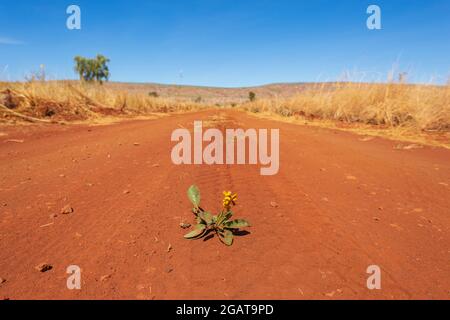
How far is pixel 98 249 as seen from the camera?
1561 millimetres

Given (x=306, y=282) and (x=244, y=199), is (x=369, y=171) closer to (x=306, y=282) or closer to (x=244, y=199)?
(x=244, y=199)

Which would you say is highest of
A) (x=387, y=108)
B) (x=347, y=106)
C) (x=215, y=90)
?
(x=215, y=90)

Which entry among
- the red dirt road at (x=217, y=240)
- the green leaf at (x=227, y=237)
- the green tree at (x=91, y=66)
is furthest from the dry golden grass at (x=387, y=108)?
the green tree at (x=91, y=66)

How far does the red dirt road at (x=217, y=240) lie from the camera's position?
1.31m

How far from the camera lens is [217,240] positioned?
1.69 meters

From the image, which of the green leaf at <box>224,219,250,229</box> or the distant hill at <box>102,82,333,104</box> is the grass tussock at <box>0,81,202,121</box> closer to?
the green leaf at <box>224,219,250,229</box>

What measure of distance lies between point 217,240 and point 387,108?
8032mm

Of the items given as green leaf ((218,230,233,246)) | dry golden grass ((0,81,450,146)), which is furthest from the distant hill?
green leaf ((218,230,233,246))

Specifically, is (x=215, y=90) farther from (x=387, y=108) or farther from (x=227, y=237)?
(x=227, y=237)

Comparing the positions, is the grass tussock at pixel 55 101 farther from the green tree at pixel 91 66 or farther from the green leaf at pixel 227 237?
the green tree at pixel 91 66

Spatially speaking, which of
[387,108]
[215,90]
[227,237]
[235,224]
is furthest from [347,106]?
[215,90]

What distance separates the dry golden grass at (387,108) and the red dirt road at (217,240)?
174 inches
